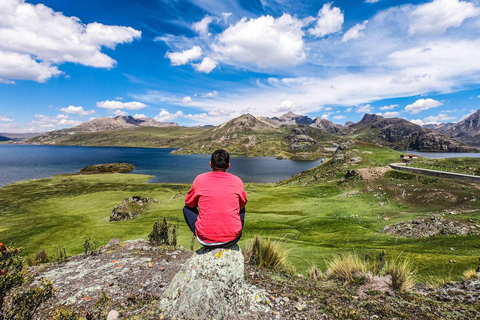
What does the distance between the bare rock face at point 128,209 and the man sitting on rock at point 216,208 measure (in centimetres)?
2974

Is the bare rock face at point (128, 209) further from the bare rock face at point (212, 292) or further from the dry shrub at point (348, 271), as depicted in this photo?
the dry shrub at point (348, 271)

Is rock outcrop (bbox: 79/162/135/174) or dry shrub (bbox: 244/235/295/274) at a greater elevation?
dry shrub (bbox: 244/235/295/274)

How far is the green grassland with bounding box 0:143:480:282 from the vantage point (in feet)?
43.4

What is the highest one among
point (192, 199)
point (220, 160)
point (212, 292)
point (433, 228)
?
point (220, 160)

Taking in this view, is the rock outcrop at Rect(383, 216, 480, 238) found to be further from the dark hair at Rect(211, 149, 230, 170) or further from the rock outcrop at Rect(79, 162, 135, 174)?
the rock outcrop at Rect(79, 162, 135, 174)

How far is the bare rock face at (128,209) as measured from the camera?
30.3 metres

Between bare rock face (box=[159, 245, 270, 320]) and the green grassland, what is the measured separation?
6.90m

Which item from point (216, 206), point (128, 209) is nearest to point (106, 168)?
point (128, 209)

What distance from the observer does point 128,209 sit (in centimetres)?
3167

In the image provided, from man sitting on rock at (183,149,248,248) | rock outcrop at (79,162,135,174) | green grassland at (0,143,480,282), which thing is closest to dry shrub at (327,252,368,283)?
green grassland at (0,143,480,282)

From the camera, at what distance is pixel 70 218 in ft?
107

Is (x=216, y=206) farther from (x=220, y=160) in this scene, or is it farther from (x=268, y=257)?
(x=268, y=257)

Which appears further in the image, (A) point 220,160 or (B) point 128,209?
(B) point 128,209

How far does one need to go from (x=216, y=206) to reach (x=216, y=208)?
0.05 meters
